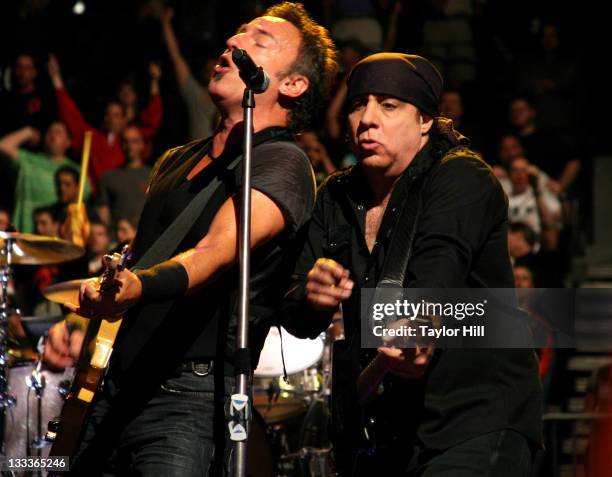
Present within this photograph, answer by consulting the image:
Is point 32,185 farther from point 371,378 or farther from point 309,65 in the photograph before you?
point 371,378

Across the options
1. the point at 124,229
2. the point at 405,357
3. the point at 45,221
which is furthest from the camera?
the point at 45,221

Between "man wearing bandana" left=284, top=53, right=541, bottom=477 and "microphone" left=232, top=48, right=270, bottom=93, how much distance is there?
296 mm

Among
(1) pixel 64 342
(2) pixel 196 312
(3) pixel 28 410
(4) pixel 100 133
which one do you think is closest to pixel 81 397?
(2) pixel 196 312

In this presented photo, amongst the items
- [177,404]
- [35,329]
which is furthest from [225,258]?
[35,329]

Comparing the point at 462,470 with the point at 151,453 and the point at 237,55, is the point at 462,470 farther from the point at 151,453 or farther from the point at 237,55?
the point at 237,55

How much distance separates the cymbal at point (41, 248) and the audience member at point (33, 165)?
4272mm

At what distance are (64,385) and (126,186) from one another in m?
5.54

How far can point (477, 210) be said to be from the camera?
11.4 ft

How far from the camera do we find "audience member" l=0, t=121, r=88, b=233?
443 inches

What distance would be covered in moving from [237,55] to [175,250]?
0.66 metres

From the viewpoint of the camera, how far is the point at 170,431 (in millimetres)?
3604

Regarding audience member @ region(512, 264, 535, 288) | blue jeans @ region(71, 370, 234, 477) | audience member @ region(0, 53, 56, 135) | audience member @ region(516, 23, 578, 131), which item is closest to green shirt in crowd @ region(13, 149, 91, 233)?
audience member @ region(0, 53, 56, 135)

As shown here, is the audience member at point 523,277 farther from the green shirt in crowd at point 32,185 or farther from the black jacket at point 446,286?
the black jacket at point 446,286

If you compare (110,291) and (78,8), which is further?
(78,8)
